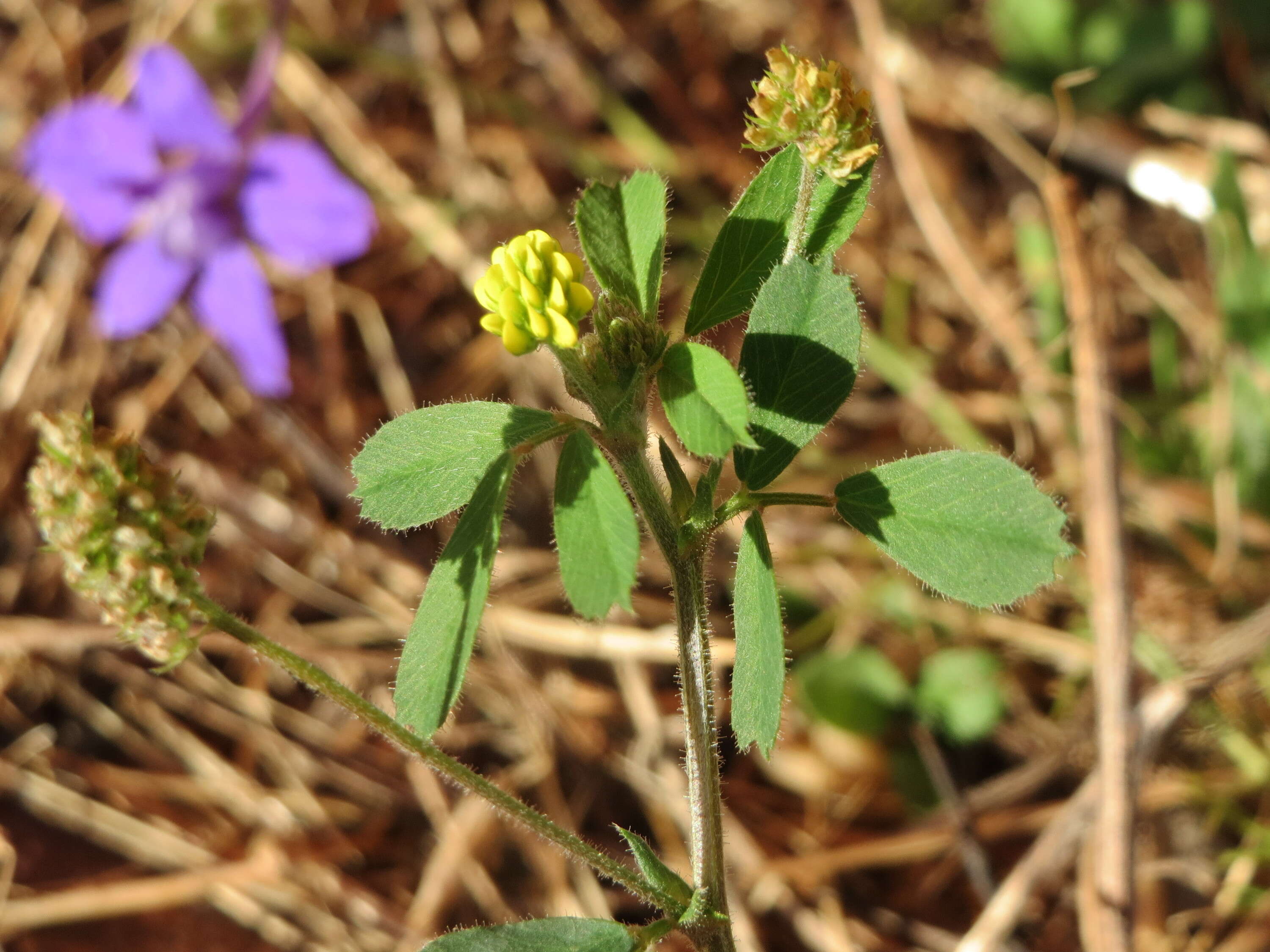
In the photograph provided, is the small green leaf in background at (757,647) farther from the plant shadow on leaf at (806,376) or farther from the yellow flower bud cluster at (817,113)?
the yellow flower bud cluster at (817,113)

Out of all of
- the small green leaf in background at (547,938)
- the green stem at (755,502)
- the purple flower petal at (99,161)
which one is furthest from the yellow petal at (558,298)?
the purple flower petal at (99,161)

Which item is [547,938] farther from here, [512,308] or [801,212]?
[801,212]


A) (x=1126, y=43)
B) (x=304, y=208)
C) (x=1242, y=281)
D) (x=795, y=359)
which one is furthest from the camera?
(x=1126, y=43)

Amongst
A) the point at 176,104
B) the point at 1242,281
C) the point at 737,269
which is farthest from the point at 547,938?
the point at 176,104

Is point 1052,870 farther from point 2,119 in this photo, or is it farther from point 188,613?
point 2,119

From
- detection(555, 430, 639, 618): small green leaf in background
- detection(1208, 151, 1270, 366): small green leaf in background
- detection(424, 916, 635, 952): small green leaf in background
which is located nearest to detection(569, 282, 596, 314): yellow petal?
detection(555, 430, 639, 618): small green leaf in background

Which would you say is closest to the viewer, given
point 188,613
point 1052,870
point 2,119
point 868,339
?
point 188,613

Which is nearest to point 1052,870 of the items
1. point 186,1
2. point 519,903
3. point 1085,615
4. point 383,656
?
point 1085,615
